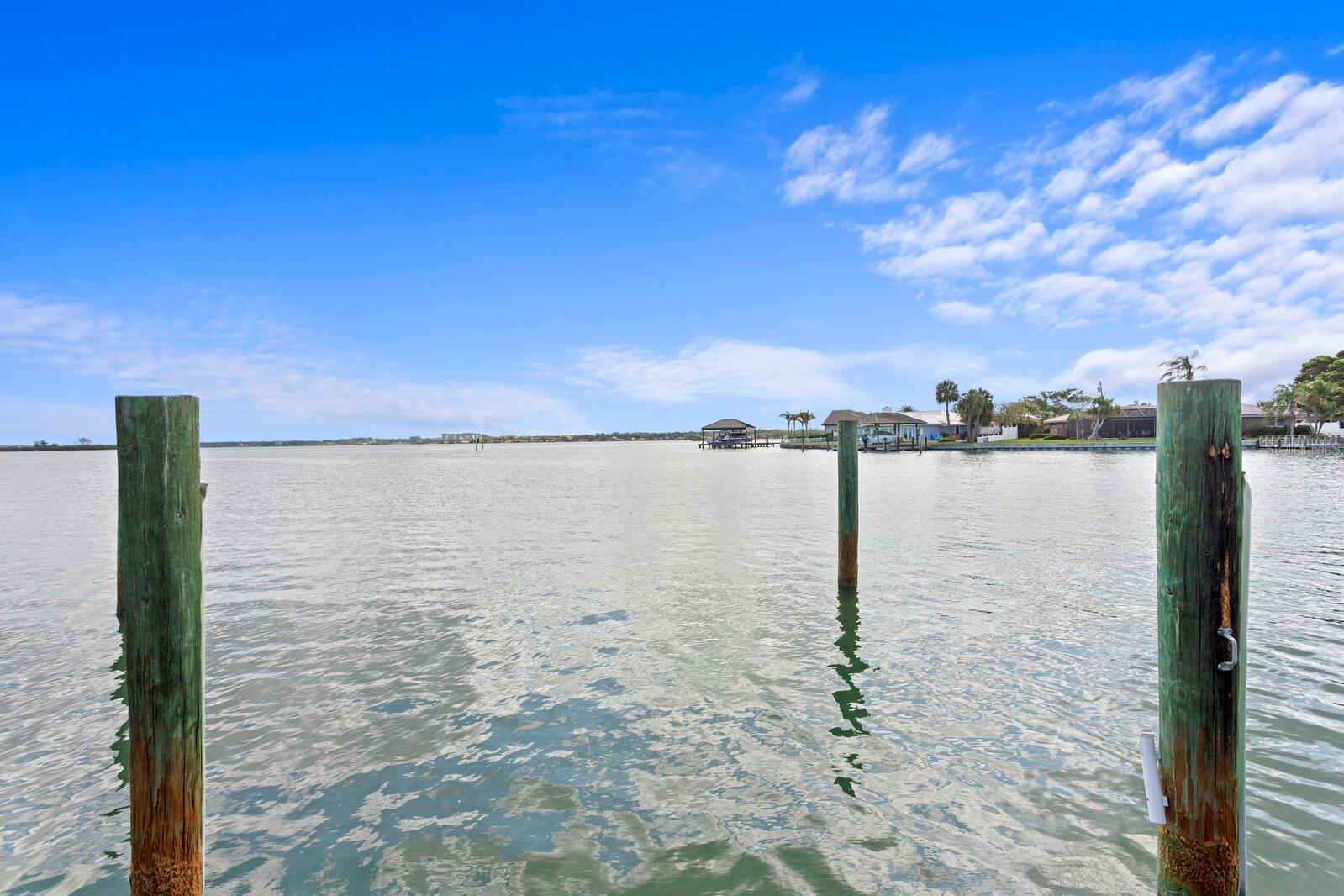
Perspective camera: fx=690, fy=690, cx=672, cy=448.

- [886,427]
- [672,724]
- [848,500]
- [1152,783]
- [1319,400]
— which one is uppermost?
[1319,400]

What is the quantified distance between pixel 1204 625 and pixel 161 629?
5484mm

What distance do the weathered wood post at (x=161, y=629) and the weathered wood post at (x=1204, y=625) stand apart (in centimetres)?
511

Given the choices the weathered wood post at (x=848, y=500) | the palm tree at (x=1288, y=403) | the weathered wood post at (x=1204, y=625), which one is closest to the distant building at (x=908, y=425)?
the palm tree at (x=1288, y=403)

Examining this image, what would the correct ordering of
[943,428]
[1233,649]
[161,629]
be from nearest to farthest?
[1233,649] < [161,629] < [943,428]

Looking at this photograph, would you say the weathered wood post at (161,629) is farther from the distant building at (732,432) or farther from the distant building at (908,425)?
the distant building at (732,432)

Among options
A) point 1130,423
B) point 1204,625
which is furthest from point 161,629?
point 1130,423

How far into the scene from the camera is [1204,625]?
11.3 ft

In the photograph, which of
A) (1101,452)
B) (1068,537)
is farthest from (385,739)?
(1101,452)

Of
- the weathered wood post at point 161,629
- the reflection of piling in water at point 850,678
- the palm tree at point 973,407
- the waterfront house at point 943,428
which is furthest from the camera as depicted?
the waterfront house at point 943,428

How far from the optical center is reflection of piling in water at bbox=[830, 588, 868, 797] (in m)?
5.86

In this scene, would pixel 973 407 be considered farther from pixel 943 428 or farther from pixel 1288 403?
pixel 1288 403

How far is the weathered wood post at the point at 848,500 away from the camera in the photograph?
1098cm

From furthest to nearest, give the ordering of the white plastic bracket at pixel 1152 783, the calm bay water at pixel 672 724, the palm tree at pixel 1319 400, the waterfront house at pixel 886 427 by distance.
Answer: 1. the waterfront house at pixel 886 427
2. the palm tree at pixel 1319 400
3. the calm bay water at pixel 672 724
4. the white plastic bracket at pixel 1152 783

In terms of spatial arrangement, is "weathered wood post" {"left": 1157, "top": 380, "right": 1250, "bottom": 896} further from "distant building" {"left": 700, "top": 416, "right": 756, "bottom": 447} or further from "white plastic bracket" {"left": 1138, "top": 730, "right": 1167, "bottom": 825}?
"distant building" {"left": 700, "top": 416, "right": 756, "bottom": 447}
